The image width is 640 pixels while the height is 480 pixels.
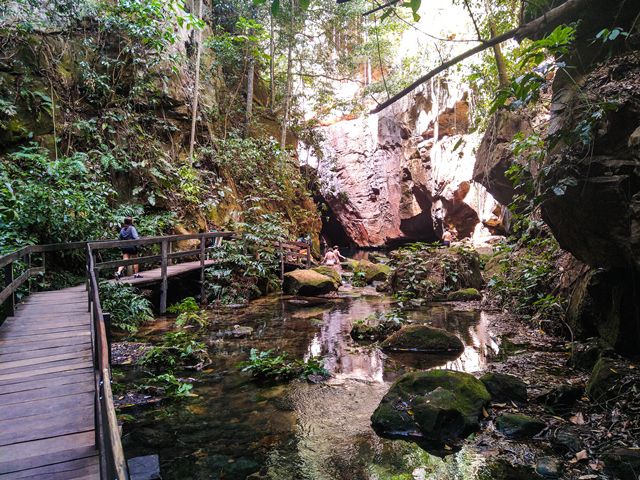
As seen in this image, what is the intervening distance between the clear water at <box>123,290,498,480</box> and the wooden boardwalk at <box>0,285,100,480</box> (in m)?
1.03

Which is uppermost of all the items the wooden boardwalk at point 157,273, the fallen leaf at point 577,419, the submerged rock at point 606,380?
the wooden boardwalk at point 157,273

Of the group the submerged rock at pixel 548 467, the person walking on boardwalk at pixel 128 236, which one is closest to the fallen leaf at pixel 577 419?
the submerged rock at pixel 548 467

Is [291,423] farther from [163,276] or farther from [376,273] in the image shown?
[376,273]

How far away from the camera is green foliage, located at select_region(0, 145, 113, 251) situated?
24.9 ft

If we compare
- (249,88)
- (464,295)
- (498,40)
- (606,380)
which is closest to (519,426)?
(606,380)

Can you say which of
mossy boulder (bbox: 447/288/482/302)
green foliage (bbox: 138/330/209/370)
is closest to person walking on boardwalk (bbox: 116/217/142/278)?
green foliage (bbox: 138/330/209/370)

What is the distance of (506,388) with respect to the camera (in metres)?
4.90

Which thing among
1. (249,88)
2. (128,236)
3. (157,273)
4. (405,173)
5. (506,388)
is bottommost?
(506,388)

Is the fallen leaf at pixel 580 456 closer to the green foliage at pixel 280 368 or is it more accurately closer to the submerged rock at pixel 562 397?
the submerged rock at pixel 562 397

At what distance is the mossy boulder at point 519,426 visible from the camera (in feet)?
13.4

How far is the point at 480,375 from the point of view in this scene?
565cm

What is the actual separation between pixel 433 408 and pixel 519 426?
86cm

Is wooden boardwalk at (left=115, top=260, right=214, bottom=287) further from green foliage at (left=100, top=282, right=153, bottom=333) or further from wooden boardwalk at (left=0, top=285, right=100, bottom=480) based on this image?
wooden boardwalk at (left=0, top=285, right=100, bottom=480)

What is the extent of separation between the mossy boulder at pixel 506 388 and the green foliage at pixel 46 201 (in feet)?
26.9
